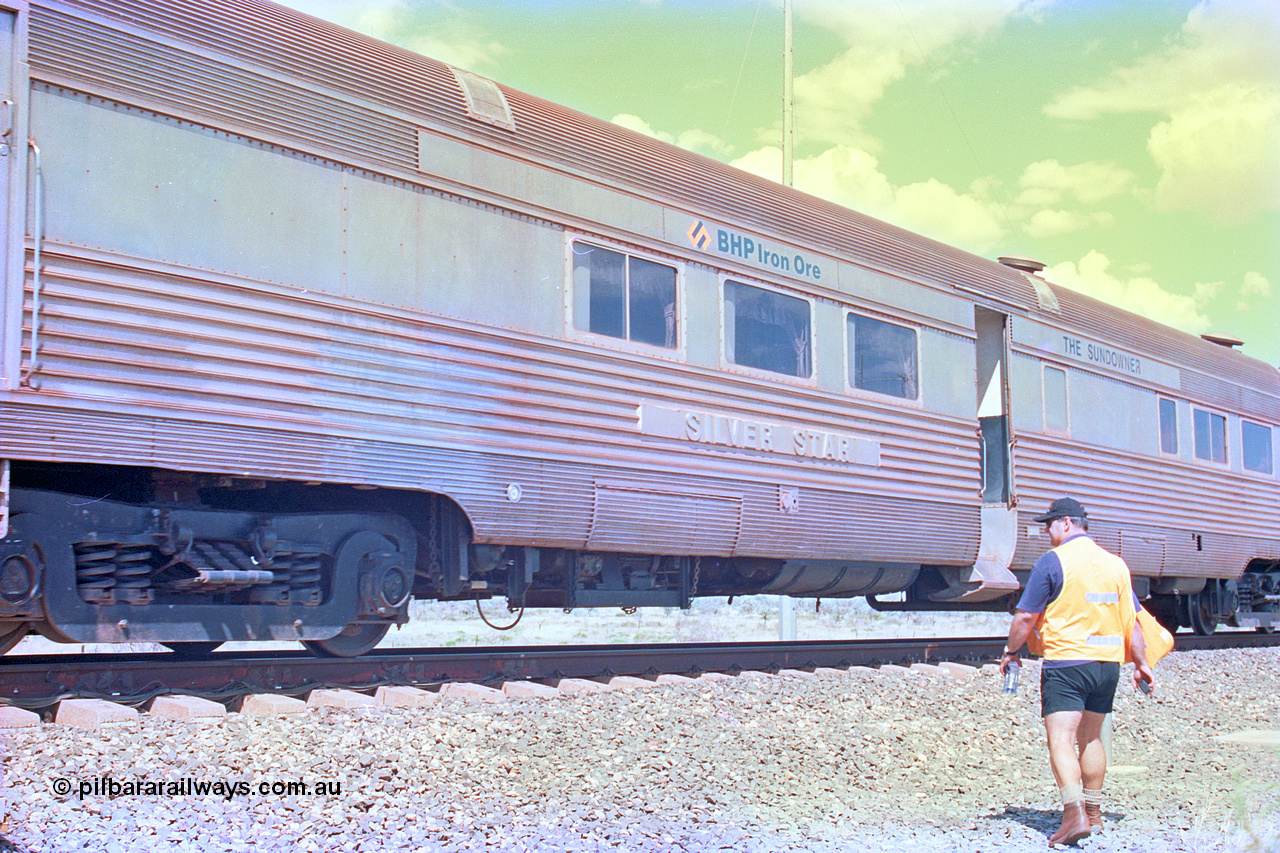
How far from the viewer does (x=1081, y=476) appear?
11.7 metres

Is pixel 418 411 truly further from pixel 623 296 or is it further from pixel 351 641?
pixel 623 296

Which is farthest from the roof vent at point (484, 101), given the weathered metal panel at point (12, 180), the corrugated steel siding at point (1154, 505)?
the corrugated steel siding at point (1154, 505)

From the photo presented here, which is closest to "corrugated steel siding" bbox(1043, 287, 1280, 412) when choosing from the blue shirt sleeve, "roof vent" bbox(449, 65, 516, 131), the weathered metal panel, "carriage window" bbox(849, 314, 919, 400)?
"carriage window" bbox(849, 314, 919, 400)

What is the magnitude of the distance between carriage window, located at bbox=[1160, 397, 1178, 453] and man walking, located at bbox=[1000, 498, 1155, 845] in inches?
376

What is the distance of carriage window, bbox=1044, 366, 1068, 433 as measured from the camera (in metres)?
11.6

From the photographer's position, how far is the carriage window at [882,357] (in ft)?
31.3

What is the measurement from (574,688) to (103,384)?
3.27 meters

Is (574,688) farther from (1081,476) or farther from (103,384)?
(1081,476)

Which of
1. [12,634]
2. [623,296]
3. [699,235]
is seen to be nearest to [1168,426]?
[699,235]

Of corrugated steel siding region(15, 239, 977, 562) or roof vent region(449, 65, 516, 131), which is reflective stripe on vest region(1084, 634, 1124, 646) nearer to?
corrugated steel siding region(15, 239, 977, 562)

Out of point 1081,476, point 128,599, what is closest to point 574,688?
point 128,599

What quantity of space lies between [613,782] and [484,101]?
4517 millimetres

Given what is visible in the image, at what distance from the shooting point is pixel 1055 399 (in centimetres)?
1172

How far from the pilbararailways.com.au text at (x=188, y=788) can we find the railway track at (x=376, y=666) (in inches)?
60.0
